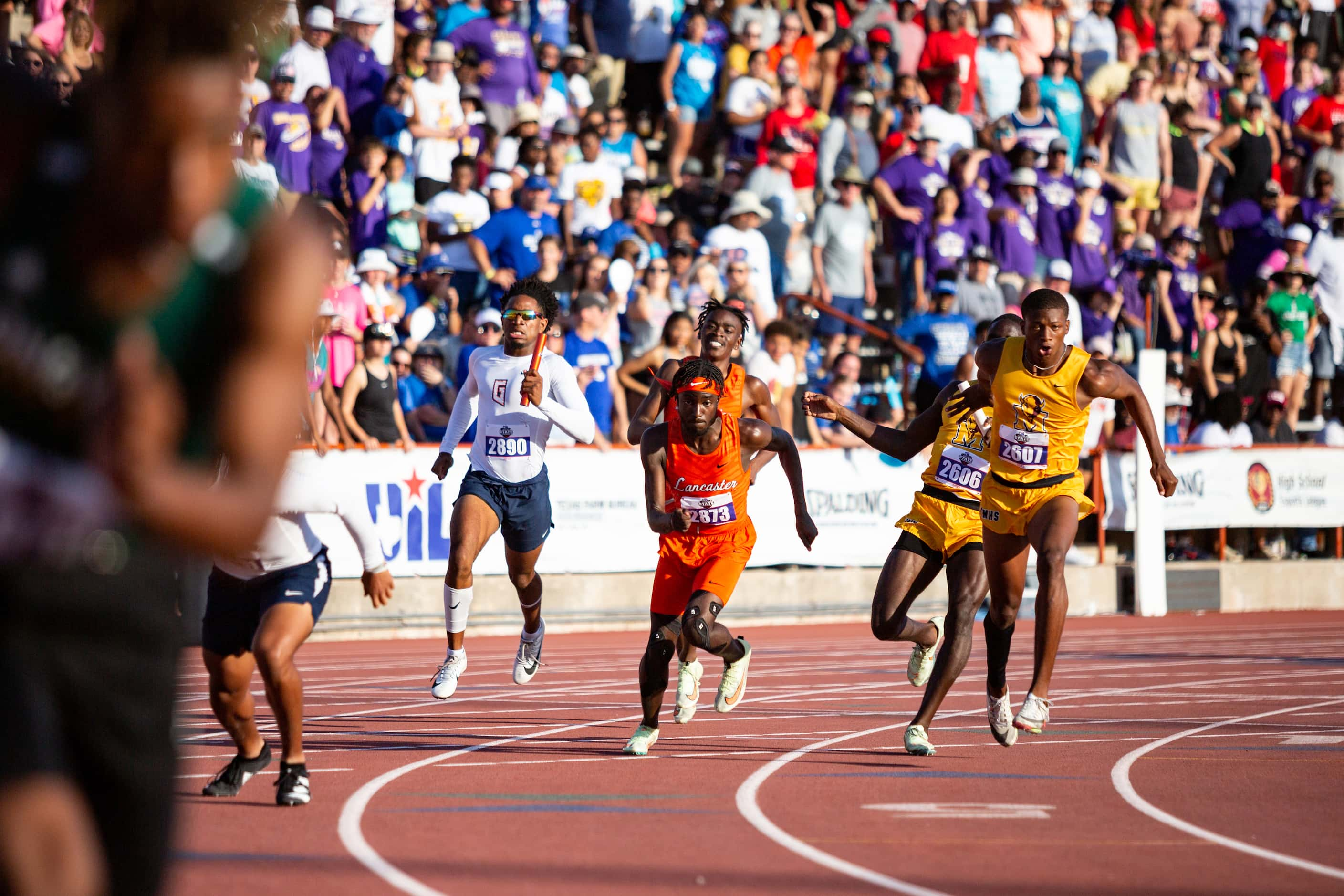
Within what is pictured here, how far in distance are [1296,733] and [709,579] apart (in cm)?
354

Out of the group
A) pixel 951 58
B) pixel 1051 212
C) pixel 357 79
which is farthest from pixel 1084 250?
pixel 357 79

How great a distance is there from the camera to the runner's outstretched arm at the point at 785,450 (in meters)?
10.1

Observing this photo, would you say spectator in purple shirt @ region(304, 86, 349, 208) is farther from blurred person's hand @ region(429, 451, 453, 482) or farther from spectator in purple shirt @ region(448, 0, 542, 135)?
blurred person's hand @ region(429, 451, 453, 482)

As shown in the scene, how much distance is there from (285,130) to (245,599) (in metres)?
11.3

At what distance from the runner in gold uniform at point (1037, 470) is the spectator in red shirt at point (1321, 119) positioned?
1668cm

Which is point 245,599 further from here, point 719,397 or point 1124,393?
point 1124,393

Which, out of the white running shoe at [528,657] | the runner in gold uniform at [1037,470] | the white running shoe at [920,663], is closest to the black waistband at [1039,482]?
the runner in gold uniform at [1037,470]

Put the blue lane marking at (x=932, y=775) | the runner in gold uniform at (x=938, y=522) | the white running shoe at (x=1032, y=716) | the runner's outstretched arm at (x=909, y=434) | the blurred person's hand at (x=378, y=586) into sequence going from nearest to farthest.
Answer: the blurred person's hand at (x=378, y=586) < the blue lane marking at (x=932, y=775) < the white running shoe at (x=1032, y=716) < the runner in gold uniform at (x=938, y=522) < the runner's outstretched arm at (x=909, y=434)

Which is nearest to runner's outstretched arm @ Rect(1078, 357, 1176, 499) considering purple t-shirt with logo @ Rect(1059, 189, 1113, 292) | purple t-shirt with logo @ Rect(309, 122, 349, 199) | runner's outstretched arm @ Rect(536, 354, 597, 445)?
runner's outstretched arm @ Rect(536, 354, 597, 445)

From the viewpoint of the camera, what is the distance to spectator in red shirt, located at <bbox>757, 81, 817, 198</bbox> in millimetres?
20516

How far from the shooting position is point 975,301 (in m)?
19.5

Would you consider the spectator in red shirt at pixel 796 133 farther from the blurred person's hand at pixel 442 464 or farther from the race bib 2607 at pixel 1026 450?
the race bib 2607 at pixel 1026 450

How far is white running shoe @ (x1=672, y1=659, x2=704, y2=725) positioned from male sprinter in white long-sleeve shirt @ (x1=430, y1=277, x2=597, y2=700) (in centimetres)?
208

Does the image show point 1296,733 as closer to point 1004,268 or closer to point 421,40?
point 1004,268
